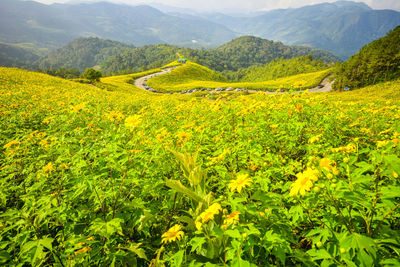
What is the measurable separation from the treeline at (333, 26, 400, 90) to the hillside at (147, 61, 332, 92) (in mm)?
8532

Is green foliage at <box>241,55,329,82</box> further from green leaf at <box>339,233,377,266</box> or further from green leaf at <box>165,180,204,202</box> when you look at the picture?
green leaf at <box>339,233,377,266</box>

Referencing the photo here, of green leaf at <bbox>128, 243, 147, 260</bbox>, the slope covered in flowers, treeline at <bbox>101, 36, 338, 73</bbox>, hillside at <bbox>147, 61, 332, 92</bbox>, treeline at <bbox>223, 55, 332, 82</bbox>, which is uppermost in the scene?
treeline at <bbox>101, 36, 338, 73</bbox>

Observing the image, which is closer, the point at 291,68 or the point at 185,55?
the point at 291,68

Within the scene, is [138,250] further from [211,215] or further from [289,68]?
[289,68]

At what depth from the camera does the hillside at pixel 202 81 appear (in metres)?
48.2

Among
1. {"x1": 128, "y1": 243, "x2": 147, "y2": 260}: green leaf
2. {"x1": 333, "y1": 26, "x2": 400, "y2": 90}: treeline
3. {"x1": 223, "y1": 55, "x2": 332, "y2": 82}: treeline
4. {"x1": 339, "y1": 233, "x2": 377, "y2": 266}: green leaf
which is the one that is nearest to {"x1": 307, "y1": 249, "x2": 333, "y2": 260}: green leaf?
{"x1": 339, "y1": 233, "x2": 377, "y2": 266}: green leaf

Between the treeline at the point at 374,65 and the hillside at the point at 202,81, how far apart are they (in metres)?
8.53

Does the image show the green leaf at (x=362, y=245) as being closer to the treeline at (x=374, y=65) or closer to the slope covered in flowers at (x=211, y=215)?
the slope covered in flowers at (x=211, y=215)

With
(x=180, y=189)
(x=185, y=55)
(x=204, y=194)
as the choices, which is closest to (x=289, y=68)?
(x=185, y=55)

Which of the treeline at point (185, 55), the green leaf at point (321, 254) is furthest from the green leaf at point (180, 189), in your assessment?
the treeline at point (185, 55)

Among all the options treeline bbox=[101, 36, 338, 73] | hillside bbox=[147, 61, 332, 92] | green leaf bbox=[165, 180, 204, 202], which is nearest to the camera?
green leaf bbox=[165, 180, 204, 202]

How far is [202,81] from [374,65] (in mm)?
43899

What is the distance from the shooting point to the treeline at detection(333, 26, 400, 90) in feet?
113

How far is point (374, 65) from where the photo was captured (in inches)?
1396
